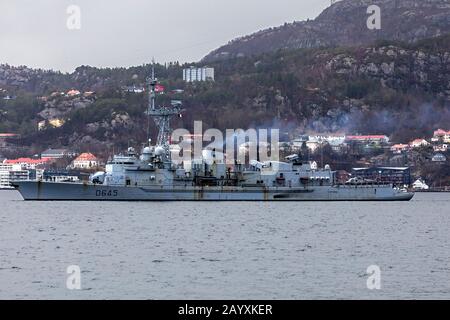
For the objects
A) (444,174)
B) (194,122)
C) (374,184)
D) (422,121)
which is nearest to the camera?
(374,184)

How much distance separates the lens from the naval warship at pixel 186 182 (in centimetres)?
7844

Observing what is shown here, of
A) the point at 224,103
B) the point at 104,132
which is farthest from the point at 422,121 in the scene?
the point at 104,132

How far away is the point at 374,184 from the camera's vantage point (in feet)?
299

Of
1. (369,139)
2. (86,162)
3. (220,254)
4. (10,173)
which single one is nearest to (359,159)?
(369,139)

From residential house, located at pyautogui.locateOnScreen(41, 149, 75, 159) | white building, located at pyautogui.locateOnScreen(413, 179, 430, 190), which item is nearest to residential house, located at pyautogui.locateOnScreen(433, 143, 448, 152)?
white building, located at pyautogui.locateOnScreen(413, 179, 430, 190)

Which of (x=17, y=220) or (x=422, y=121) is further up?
(x=422, y=121)

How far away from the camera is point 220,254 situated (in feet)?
136

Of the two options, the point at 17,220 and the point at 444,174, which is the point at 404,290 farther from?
the point at 444,174

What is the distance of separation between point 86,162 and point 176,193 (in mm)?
74885

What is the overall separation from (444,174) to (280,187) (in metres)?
78.0

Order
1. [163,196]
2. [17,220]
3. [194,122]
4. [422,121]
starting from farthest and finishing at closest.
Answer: [422,121]
[194,122]
[163,196]
[17,220]

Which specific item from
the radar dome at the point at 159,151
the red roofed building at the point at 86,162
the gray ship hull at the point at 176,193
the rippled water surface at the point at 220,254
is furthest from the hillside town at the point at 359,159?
the rippled water surface at the point at 220,254

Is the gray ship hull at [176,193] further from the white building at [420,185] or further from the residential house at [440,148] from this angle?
the residential house at [440,148]

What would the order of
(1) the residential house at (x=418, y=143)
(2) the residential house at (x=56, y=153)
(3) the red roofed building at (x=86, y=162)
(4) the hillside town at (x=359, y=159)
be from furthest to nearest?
(2) the residential house at (x=56, y=153), (1) the residential house at (x=418, y=143), (3) the red roofed building at (x=86, y=162), (4) the hillside town at (x=359, y=159)
